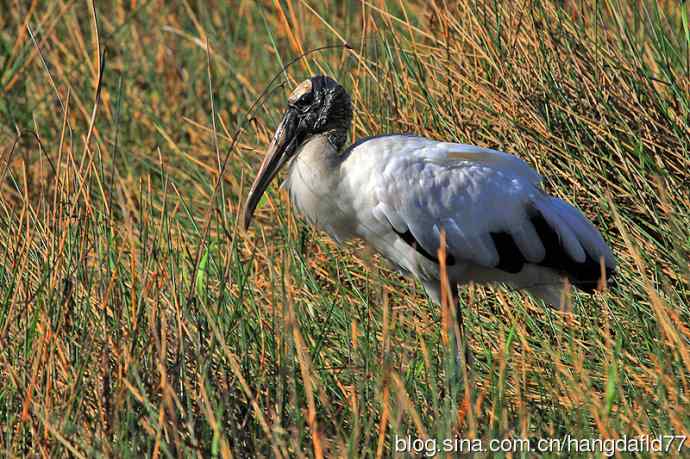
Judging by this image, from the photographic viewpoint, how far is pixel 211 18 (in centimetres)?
602

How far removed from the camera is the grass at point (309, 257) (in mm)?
2455

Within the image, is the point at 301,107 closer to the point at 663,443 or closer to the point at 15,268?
the point at 15,268

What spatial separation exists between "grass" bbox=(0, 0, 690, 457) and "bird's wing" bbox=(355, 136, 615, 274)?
20cm

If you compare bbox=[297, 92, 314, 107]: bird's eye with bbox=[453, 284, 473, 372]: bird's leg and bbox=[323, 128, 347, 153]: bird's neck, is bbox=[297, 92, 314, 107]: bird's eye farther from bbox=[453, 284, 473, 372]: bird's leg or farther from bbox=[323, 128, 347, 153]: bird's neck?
bbox=[453, 284, 473, 372]: bird's leg

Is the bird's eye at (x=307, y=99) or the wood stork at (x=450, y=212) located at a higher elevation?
the bird's eye at (x=307, y=99)

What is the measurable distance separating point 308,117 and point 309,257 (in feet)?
2.37

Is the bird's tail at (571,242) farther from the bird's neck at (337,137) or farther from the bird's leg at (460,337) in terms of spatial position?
the bird's neck at (337,137)

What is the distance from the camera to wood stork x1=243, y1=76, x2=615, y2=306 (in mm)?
3195

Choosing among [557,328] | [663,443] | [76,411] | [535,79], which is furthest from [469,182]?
[76,411]

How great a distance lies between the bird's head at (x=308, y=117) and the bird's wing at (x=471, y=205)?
281mm

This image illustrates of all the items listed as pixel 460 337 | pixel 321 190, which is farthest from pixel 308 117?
pixel 460 337

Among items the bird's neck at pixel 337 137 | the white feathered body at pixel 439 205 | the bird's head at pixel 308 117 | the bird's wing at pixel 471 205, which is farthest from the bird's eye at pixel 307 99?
the bird's wing at pixel 471 205

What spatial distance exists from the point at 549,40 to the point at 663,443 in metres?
1.89

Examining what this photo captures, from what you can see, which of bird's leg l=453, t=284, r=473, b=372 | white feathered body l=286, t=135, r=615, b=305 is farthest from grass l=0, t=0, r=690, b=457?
white feathered body l=286, t=135, r=615, b=305
